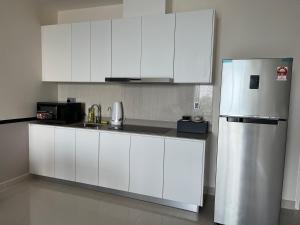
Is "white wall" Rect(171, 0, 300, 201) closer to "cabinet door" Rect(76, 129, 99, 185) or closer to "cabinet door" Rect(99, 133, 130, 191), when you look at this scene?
"cabinet door" Rect(99, 133, 130, 191)

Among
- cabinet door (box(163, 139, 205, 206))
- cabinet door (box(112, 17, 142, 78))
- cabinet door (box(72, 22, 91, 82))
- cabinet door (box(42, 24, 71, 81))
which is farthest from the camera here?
cabinet door (box(42, 24, 71, 81))

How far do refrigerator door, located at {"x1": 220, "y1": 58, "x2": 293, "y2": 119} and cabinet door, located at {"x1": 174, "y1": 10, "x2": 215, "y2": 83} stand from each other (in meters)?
0.49

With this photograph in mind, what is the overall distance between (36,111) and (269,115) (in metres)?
3.04

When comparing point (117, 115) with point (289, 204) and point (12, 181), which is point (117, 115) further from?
point (289, 204)

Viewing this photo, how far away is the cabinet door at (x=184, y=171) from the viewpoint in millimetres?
2479

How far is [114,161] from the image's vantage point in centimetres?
284

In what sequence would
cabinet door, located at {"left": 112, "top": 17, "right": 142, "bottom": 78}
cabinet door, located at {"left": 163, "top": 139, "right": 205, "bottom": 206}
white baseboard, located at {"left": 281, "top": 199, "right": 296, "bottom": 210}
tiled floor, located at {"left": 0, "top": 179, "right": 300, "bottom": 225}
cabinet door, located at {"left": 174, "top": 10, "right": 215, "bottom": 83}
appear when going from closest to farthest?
tiled floor, located at {"left": 0, "top": 179, "right": 300, "bottom": 225}
cabinet door, located at {"left": 163, "top": 139, "right": 205, "bottom": 206}
cabinet door, located at {"left": 174, "top": 10, "right": 215, "bottom": 83}
white baseboard, located at {"left": 281, "top": 199, "right": 296, "bottom": 210}
cabinet door, located at {"left": 112, "top": 17, "right": 142, "bottom": 78}

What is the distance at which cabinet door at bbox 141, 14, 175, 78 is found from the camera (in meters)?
→ 2.74

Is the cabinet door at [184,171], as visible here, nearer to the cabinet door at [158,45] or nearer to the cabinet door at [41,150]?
the cabinet door at [158,45]

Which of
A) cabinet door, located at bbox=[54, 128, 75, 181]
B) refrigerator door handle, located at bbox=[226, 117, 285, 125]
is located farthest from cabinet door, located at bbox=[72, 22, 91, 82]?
refrigerator door handle, located at bbox=[226, 117, 285, 125]

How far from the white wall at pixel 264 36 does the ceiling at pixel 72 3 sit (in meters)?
0.96

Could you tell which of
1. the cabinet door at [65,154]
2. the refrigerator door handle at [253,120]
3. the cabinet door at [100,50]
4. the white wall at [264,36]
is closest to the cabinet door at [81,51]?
the cabinet door at [100,50]

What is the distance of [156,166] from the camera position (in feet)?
8.66

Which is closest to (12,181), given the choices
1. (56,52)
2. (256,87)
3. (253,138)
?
(56,52)
